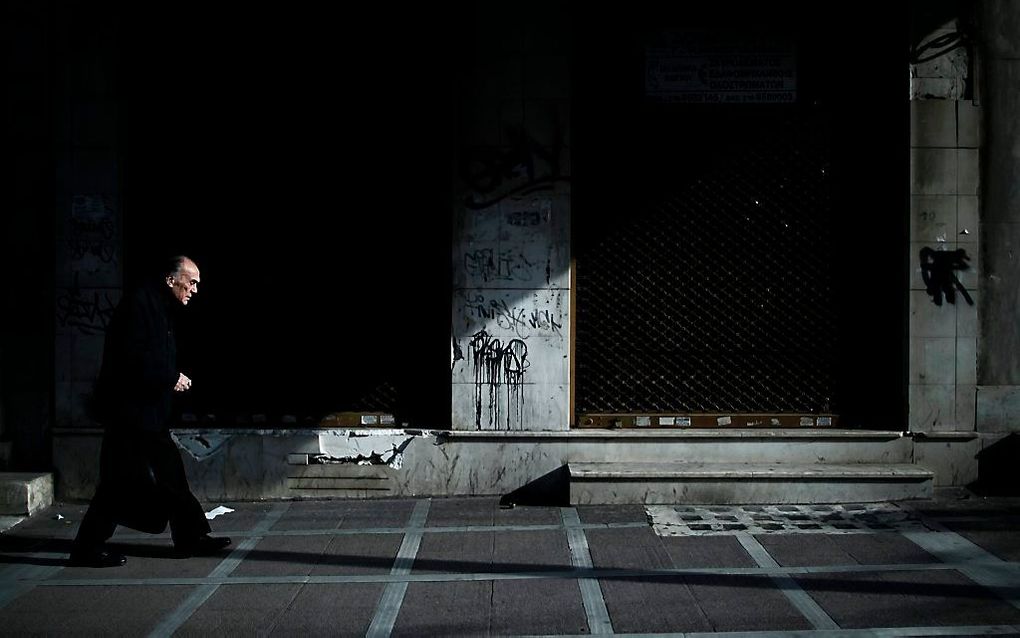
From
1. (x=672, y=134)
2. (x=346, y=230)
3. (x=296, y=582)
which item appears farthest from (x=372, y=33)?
(x=296, y=582)

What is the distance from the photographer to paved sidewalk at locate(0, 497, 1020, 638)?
501 centimetres

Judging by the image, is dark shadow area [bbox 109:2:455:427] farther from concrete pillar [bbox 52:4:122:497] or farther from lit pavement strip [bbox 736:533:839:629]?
lit pavement strip [bbox 736:533:839:629]

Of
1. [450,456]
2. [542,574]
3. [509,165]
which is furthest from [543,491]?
[509,165]

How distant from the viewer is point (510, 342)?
8.00m

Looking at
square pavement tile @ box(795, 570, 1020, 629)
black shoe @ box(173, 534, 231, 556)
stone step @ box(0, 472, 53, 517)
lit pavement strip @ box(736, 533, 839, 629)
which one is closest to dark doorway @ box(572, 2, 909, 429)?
lit pavement strip @ box(736, 533, 839, 629)

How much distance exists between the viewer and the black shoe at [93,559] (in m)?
6.11

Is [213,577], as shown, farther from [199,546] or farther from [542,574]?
[542,574]

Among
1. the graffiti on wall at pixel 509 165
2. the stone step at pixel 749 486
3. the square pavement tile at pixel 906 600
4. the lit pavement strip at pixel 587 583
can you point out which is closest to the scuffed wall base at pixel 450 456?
the stone step at pixel 749 486

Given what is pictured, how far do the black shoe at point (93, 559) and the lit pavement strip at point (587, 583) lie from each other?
9.13ft

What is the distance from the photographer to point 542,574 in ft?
19.1

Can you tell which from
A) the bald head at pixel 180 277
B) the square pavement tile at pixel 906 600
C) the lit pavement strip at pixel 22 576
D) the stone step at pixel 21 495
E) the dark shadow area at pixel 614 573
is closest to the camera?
the square pavement tile at pixel 906 600

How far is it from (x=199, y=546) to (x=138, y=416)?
0.95m

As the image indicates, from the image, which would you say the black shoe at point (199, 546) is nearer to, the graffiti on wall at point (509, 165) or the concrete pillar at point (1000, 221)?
the graffiti on wall at point (509, 165)

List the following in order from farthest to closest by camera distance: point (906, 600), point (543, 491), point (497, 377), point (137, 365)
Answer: point (497, 377) → point (543, 491) → point (137, 365) → point (906, 600)
